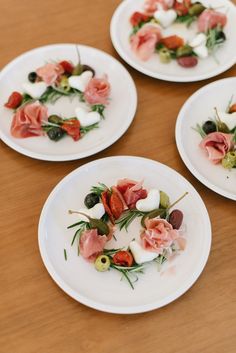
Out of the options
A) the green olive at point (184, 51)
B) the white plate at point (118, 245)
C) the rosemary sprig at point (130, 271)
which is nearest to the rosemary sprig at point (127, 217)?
the white plate at point (118, 245)

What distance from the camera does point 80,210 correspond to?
118cm

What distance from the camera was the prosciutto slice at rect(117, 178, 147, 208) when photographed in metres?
1.18

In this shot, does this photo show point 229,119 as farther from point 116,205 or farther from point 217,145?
point 116,205

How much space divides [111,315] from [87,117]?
1.88 feet

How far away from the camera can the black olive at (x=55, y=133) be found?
132cm

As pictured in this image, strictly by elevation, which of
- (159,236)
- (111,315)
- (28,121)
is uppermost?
(28,121)

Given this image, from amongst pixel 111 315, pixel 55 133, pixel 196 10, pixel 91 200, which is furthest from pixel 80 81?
pixel 111 315

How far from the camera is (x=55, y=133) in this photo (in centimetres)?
132

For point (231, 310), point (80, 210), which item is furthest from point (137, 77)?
point (231, 310)

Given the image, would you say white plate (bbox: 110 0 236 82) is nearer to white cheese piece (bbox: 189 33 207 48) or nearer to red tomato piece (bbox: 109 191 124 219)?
white cheese piece (bbox: 189 33 207 48)

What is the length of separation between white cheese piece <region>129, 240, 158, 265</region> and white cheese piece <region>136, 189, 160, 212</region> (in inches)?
4.2

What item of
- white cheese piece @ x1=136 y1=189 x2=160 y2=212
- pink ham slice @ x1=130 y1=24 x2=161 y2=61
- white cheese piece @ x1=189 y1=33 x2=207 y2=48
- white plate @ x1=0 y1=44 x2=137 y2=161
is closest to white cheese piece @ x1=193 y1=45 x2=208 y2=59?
white cheese piece @ x1=189 y1=33 x2=207 y2=48

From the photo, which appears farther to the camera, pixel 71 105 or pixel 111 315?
pixel 71 105

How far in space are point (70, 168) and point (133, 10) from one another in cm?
69
